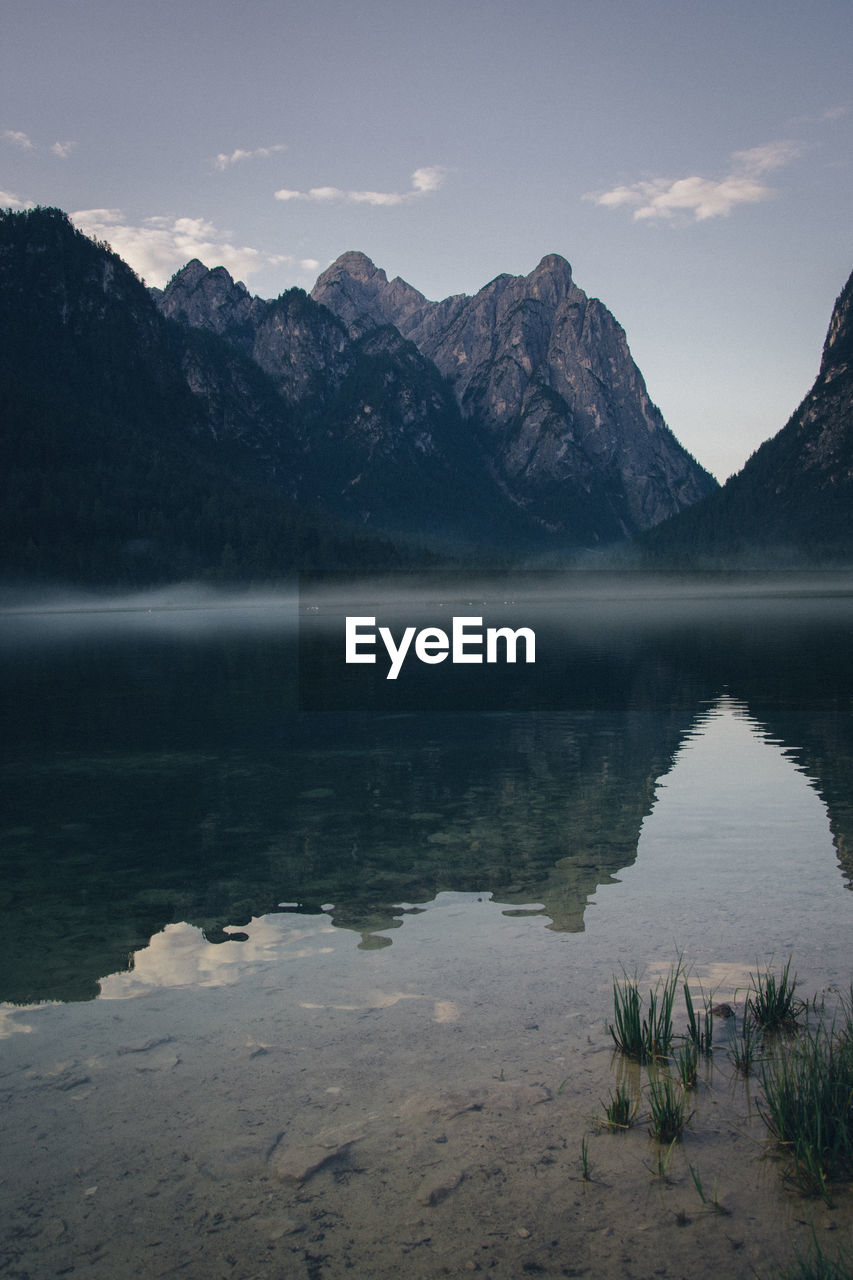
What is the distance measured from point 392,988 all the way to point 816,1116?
5.60 meters

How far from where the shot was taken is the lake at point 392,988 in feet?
22.2

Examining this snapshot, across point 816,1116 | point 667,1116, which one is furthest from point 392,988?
Result: point 816,1116

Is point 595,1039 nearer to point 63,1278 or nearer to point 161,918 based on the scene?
point 63,1278

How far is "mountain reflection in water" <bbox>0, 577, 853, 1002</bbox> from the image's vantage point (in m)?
14.7

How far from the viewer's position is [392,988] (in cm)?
1125

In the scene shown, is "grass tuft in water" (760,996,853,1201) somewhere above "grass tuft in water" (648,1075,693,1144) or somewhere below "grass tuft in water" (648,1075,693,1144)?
above

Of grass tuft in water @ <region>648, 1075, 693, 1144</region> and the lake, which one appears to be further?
grass tuft in water @ <region>648, 1075, 693, 1144</region>

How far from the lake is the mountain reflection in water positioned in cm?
13

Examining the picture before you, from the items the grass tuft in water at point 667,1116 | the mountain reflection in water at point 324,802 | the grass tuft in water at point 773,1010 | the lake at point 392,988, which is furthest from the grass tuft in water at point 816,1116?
the mountain reflection in water at point 324,802

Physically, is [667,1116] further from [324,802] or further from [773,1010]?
[324,802]

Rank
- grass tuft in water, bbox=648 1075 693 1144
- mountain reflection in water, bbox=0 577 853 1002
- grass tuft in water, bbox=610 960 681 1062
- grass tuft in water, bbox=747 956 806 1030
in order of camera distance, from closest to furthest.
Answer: grass tuft in water, bbox=648 1075 693 1144, grass tuft in water, bbox=610 960 681 1062, grass tuft in water, bbox=747 956 806 1030, mountain reflection in water, bbox=0 577 853 1002

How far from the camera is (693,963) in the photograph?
11.8 metres

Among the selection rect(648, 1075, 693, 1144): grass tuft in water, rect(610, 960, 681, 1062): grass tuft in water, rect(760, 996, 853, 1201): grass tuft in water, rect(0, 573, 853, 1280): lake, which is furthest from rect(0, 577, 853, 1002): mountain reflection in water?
rect(760, 996, 853, 1201): grass tuft in water

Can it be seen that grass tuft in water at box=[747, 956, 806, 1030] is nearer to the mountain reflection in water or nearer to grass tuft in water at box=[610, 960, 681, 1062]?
grass tuft in water at box=[610, 960, 681, 1062]
